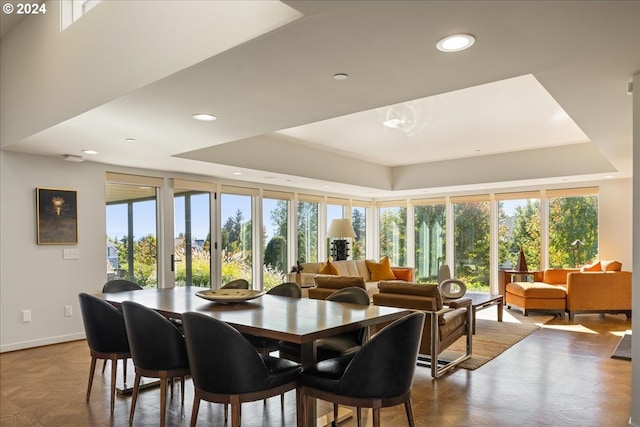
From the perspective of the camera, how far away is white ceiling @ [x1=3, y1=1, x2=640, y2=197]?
2.00 meters

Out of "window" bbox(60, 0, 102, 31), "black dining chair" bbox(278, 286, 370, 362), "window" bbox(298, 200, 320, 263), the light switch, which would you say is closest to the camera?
"black dining chair" bbox(278, 286, 370, 362)

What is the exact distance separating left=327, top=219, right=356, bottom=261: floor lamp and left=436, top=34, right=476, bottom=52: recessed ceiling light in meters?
5.54

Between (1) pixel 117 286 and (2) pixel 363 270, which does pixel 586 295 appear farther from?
(1) pixel 117 286

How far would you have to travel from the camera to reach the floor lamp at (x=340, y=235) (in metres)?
7.72

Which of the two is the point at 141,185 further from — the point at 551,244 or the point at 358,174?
the point at 551,244

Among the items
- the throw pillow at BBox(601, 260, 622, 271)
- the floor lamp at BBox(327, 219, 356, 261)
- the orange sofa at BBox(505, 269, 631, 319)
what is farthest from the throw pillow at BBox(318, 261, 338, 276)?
the throw pillow at BBox(601, 260, 622, 271)

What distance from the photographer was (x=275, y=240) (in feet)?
26.6

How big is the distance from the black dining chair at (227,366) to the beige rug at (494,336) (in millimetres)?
2680

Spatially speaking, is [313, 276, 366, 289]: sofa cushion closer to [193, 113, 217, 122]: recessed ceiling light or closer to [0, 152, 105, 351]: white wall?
[193, 113, 217, 122]: recessed ceiling light

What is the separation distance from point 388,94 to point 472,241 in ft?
22.0

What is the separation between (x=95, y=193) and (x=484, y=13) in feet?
17.0

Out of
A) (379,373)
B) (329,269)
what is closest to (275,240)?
(329,269)

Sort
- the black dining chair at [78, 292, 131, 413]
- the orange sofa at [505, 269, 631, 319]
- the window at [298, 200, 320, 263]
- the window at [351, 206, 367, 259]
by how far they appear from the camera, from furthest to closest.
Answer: the window at [351, 206, 367, 259], the window at [298, 200, 320, 263], the orange sofa at [505, 269, 631, 319], the black dining chair at [78, 292, 131, 413]

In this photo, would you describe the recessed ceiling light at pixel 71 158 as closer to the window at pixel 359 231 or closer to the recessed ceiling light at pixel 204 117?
the recessed ceiling light at pixel 204 117
